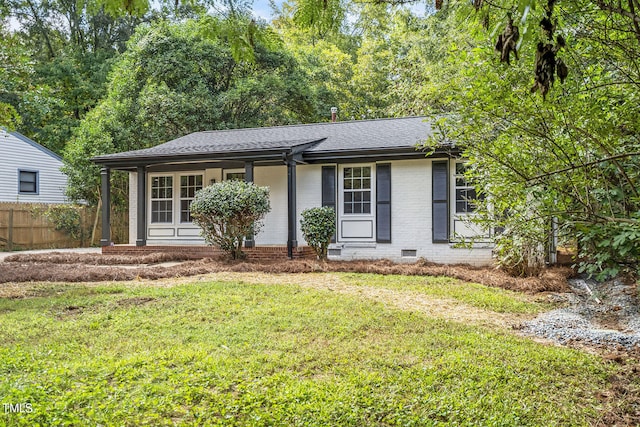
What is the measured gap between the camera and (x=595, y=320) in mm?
6355

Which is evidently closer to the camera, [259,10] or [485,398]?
[259,10]

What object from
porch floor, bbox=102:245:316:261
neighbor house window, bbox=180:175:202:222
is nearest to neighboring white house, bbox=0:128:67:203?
porch floor, bbox=102:245:316:261

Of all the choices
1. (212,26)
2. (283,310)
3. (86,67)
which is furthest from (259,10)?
(86,67)

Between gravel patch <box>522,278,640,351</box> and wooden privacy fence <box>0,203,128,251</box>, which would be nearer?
gravel patch <box>522,278,640,351</box>

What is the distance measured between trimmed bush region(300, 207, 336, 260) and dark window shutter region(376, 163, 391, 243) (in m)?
1.32

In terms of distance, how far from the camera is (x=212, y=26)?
293 cm

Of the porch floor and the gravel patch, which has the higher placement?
the porch floor

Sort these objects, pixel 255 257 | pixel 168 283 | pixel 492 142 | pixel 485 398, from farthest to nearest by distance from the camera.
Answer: pixel 255 257 < pixel 168 283 < pixel 492 142 < pixel 485 398

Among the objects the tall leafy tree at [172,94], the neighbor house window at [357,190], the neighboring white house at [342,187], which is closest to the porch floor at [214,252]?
the neighboring white house at [342,187]

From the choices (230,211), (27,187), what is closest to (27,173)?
(27,187)

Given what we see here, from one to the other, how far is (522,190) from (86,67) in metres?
29.2

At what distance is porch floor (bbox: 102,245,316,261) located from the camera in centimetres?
1248

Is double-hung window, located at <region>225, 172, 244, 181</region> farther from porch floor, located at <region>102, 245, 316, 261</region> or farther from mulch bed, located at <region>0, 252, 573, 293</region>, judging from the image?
mulch bed, located at <region>0, 252, 573, 293</region>

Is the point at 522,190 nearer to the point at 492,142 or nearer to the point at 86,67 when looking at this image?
the point at 492,142
